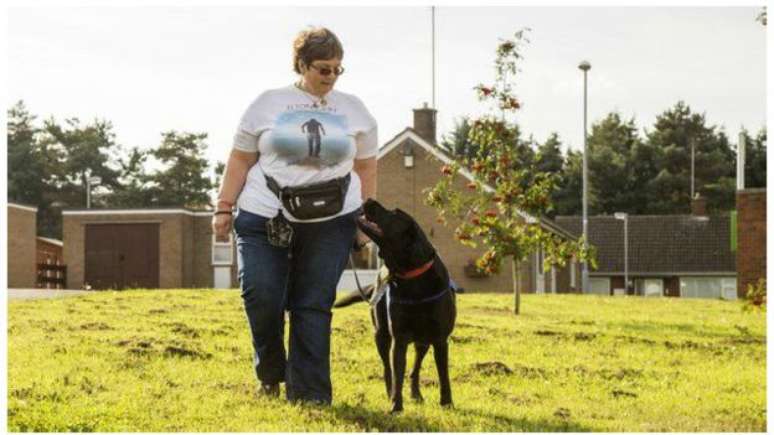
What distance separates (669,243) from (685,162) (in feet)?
36.2

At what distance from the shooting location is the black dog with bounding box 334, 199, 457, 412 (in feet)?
23.2

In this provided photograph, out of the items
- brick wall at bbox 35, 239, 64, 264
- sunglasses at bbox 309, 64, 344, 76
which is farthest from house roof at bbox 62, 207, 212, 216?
sunglasses at bbox 309, 64, 344, 76

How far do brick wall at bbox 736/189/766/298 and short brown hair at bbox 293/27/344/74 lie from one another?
2631cm

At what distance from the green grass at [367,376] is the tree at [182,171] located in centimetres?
5249

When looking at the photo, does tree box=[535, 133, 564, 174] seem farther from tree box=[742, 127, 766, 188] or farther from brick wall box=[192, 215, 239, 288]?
brick wall box=[192, 215, 239, 288]

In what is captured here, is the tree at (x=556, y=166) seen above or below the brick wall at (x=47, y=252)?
above

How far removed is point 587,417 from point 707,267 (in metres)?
53.1

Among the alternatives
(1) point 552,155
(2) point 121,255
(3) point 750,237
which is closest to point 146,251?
(2) point 121,255

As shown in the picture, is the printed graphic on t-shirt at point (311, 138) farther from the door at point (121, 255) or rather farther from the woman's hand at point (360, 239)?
the door at point (121, 255)

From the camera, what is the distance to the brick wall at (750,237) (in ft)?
104

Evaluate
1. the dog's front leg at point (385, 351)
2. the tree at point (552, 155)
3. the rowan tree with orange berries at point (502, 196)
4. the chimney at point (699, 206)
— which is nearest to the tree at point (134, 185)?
the tree at point (552, 155)

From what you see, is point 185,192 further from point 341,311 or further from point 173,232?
point 341,311

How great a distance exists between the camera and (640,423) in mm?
7340

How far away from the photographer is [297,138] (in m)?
6.73
